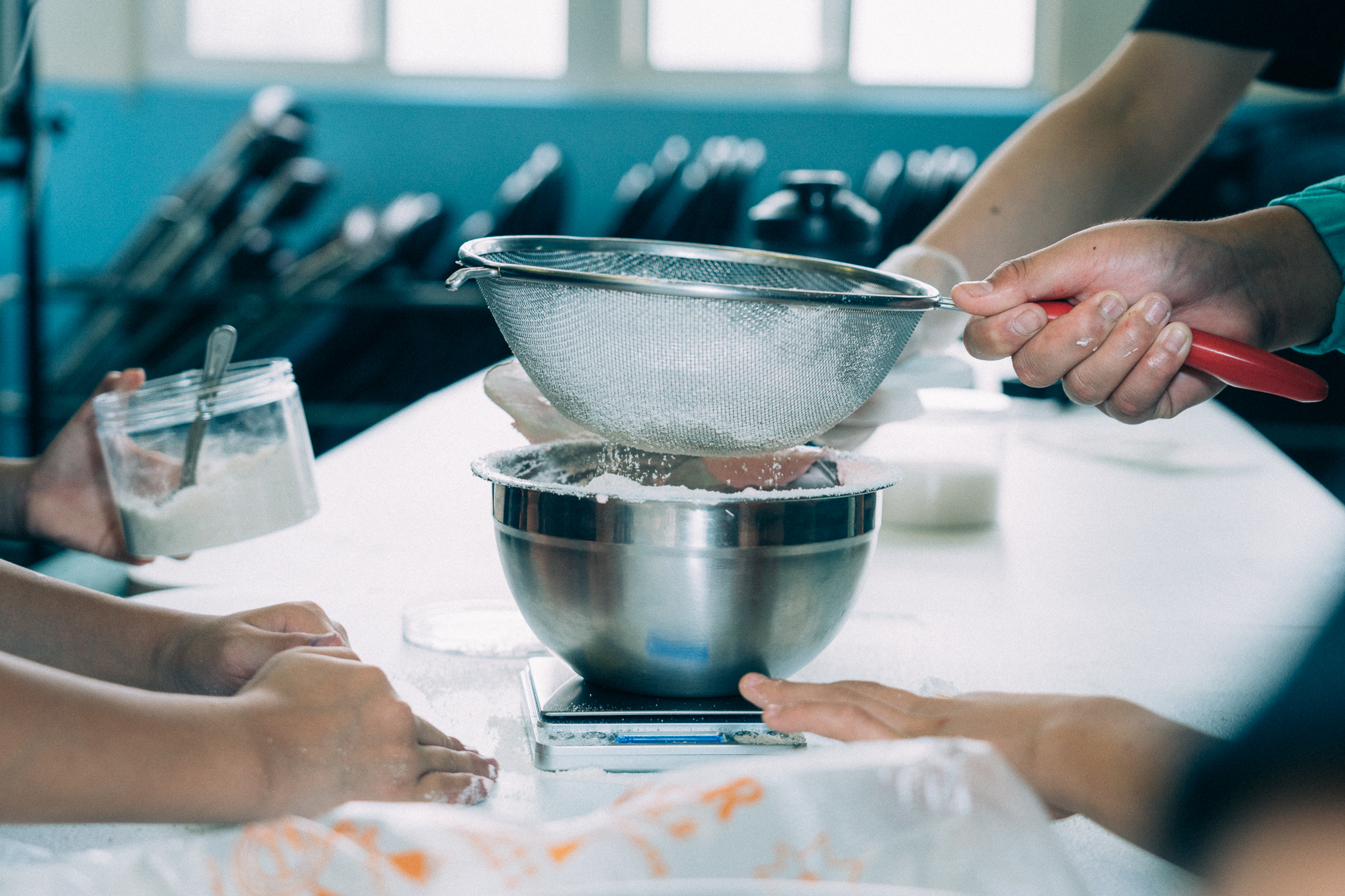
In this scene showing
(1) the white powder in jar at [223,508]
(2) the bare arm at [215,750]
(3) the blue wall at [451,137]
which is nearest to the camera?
(2) the bare arm at [215,750]

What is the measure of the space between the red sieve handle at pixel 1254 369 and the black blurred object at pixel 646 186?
8.97 feet

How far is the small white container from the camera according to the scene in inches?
48.0

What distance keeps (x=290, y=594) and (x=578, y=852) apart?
60 cm

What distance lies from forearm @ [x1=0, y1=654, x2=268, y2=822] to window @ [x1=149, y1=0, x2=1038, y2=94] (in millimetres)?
4138

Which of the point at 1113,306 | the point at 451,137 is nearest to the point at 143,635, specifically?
the point at 1113,306

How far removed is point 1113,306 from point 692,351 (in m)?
0.33

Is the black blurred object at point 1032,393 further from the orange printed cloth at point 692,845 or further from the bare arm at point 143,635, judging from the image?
the orange printed cloth at point 692,845

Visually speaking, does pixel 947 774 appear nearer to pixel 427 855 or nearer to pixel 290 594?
pixel 427 855

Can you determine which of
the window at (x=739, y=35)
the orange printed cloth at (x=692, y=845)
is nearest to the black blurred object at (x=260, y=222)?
the window at (x=739, y=35)

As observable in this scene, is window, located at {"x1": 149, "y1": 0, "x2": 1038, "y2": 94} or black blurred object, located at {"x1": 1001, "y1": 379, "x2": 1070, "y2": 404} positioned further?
window, located at {"x1": 149, "y1": 0, "x2": 1038, "y2": 94}

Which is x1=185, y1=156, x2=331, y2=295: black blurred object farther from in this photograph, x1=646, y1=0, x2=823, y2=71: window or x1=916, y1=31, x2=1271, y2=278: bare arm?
x1=916, y1=31, x2=1271, y2=278: bare arm

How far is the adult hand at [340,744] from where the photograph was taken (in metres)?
0.55

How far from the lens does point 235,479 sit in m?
0.97

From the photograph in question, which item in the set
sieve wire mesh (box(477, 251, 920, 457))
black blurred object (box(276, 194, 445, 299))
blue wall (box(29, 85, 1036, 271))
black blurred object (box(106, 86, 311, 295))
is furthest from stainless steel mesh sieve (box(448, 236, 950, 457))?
blue wall (box(29, 85, 1036, 271))
